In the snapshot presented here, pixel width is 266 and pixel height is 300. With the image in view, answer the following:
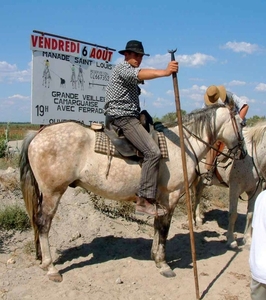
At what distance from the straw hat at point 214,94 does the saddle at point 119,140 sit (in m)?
1.74

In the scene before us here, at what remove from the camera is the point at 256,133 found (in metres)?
6.75

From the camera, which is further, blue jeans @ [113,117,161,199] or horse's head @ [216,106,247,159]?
horse's head @ [216,106,247,159]

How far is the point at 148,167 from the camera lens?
5.18 meters

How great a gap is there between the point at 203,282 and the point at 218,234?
2.51 meters

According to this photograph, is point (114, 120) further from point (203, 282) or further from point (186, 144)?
point (203, 282)

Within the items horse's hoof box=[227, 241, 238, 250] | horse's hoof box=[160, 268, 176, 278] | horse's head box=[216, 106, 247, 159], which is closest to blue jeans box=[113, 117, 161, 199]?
horse's hoof box=[160, 268, 176, 278]

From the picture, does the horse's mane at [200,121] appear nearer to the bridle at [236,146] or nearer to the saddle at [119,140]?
the bridle at [236,146]

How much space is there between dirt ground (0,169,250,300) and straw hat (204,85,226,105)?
2.66m

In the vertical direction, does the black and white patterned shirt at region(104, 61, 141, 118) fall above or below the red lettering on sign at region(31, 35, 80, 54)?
below

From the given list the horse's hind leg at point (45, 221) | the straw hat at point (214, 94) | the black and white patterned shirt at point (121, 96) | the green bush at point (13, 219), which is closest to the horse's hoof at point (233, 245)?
the straw hat at point (214, 94)

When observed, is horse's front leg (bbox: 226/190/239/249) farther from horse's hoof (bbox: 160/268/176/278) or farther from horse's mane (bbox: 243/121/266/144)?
horse's hoof (bbox: 160/268/176/278)

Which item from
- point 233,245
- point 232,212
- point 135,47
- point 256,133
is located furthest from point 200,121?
point 233,245

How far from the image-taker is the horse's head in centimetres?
595

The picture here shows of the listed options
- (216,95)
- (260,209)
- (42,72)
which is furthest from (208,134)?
(42,72)
